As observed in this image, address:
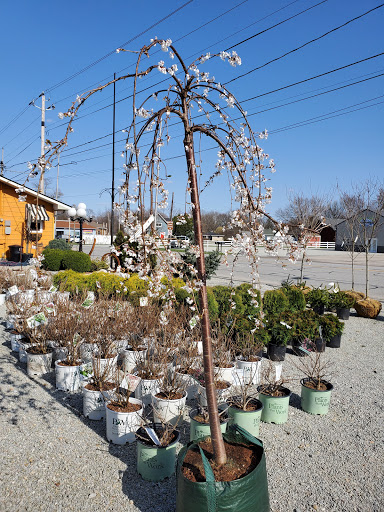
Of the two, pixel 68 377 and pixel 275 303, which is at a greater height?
pixel 275 303

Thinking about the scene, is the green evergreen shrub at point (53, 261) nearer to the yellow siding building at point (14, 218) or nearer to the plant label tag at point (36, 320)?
the yellow siding building at point (14, 218)

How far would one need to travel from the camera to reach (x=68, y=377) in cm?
441

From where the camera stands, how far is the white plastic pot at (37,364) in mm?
4918

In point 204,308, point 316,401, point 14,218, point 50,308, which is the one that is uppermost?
point 14,218

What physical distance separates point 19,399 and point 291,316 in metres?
3.67

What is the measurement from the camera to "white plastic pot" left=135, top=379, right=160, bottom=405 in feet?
13.1

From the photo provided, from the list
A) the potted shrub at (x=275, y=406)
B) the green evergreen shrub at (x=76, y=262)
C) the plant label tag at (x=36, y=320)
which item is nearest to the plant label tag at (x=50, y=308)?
the plant label tag at (x=36, y=320)

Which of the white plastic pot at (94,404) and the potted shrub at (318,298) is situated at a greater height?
the potted shrub at (318,298)

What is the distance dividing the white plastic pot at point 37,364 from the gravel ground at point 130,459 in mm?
246

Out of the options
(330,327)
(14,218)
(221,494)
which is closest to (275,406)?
(221,494)

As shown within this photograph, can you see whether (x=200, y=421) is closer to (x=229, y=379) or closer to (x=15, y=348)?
(x=229, y=379)

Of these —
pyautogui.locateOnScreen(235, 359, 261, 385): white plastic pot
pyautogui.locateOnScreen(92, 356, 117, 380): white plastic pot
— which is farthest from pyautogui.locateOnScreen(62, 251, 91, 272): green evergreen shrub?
pyautogui.locateOnScreen(235, 359, 261, 385): white plastic pot

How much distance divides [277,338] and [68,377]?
9.15ft

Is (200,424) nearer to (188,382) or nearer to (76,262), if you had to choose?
(188,382)
